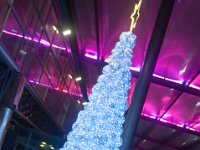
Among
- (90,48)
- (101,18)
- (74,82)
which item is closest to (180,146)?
(74,82)

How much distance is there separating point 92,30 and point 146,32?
241 centimetres

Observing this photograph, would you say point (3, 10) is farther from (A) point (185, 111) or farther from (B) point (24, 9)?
(A) point (185, 111)

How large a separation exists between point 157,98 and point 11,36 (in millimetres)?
12729

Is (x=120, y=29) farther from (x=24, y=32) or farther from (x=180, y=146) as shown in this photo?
(x=180, y=146)

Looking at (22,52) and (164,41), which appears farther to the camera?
(164,41)

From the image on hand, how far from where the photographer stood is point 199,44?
1459cm

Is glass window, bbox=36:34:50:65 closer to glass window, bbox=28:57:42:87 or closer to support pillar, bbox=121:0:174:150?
glass window, bbox=28:57:42:87

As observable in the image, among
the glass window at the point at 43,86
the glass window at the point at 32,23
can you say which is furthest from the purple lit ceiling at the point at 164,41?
the glass window at the point at 43,86

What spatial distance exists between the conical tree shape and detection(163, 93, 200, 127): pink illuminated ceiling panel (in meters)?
11.8

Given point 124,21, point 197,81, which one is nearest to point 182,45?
point 124,21

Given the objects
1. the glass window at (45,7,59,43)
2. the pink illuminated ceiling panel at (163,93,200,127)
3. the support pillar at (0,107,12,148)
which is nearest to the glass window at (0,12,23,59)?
the support pillar at (0,107,12,148)

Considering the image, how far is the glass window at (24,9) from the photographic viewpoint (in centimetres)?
1093

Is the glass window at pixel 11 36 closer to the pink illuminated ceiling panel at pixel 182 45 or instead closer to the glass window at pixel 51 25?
the glass window at pixel 51 25

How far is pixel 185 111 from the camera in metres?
22.3
